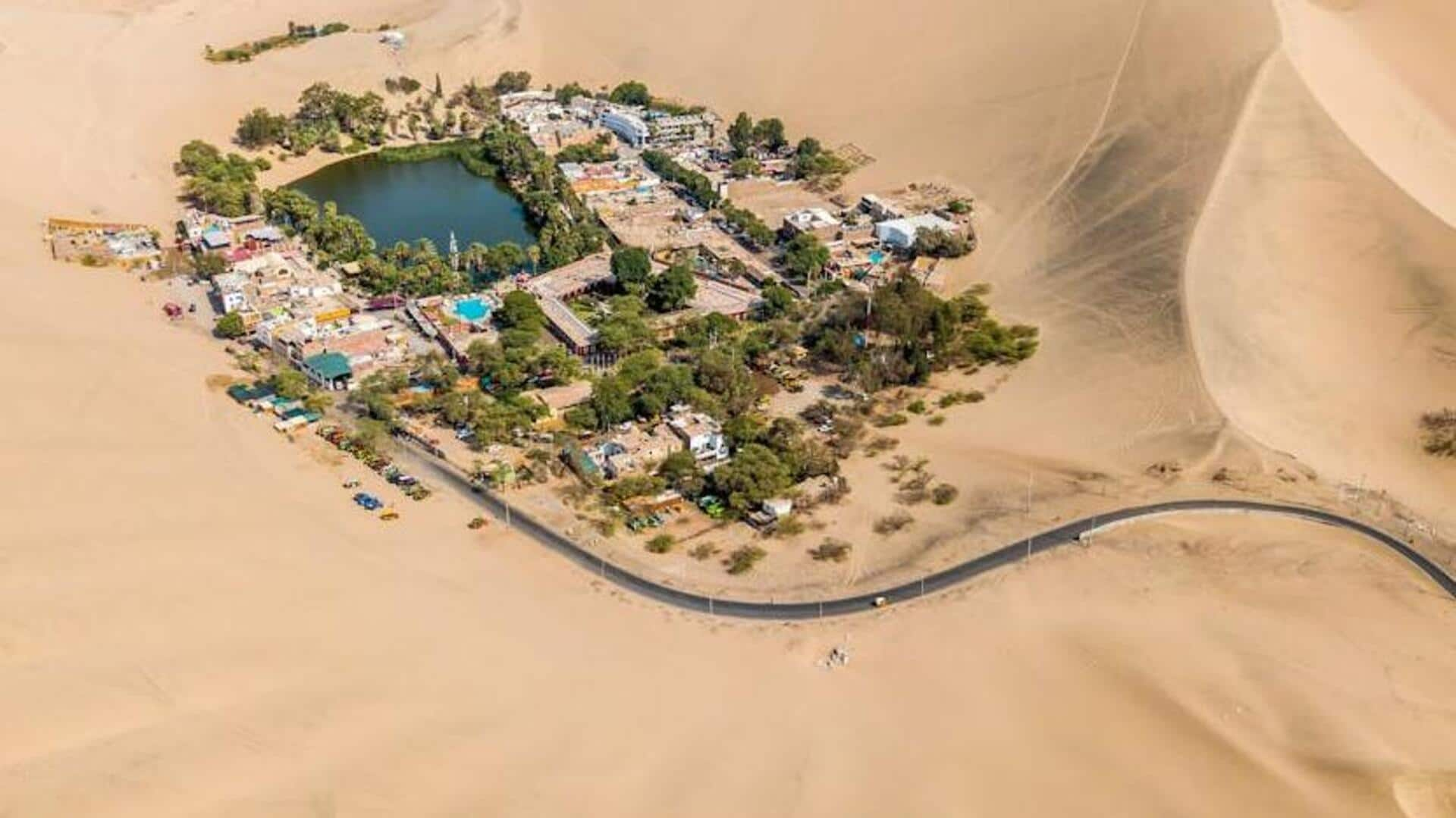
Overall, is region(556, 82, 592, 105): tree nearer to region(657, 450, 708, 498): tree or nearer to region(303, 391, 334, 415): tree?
region(303, 391, 334, 415): tree

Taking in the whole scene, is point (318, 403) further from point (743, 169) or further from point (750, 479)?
point (743, 169)

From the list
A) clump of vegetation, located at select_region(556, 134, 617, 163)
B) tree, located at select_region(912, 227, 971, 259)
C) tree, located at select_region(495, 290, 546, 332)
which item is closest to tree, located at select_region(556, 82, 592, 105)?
clump of vegetation, located at select_region(556, 134, 617, 163)

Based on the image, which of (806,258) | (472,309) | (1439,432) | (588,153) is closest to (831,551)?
(1439,432)

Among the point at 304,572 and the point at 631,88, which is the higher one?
the point at 631,88

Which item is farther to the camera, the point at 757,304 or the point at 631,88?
the point at 631,88

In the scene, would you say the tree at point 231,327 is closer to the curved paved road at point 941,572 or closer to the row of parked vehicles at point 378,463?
the row of parked vehicles at point 378,463

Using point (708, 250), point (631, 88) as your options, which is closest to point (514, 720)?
point (708, 250)

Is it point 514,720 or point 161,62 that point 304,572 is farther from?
point 161,62
